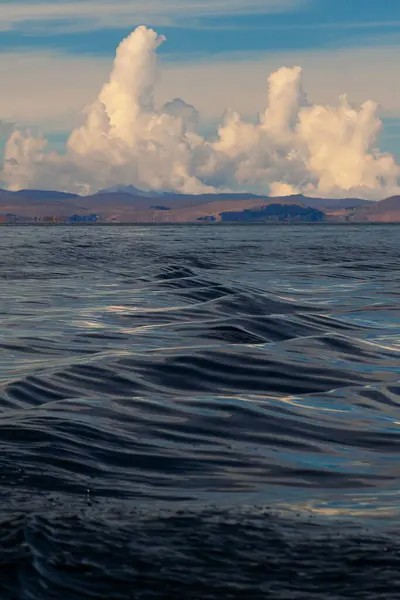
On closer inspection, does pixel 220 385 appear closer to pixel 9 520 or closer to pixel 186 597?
pixel 9 520

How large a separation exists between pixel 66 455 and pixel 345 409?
4.86 metres

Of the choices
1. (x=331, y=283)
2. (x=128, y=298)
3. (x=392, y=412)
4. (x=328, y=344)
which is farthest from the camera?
(x=331, y=283)

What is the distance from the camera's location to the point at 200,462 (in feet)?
38.4

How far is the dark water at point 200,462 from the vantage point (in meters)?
8.29

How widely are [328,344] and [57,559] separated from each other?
14489mm

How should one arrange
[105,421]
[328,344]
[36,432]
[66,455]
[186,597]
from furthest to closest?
[328,344] < [105,421] < [36,432] < [66,455] < [186,597]

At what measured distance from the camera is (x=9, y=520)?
30.2 ft

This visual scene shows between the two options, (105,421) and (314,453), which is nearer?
(314,453)

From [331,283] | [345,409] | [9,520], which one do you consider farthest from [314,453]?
[331,283]

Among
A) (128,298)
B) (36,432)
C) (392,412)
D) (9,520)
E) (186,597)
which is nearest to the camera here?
(186,597)

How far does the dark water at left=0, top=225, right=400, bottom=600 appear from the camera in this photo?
829 centimetres

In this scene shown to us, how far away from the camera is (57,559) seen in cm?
841

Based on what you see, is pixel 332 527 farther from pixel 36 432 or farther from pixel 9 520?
pixel 36 432

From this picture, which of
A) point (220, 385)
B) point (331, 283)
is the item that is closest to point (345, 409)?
point (220, 385)
